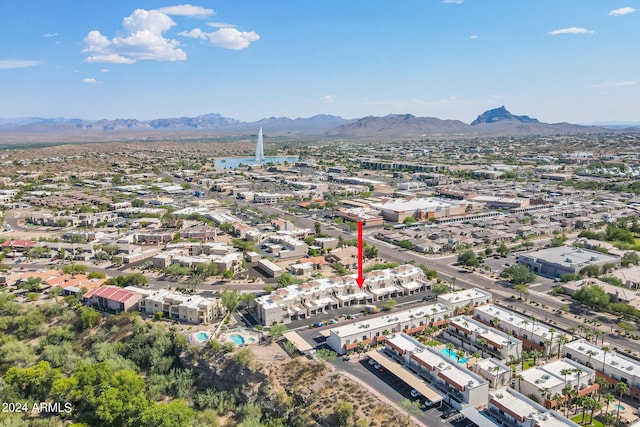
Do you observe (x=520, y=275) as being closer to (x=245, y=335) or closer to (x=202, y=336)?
(x=245, y=335)

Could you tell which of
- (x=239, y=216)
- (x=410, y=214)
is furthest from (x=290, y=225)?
(x=410, y=214)

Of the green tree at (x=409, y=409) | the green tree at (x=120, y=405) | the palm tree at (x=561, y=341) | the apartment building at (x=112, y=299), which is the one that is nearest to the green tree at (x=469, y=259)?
the palm tree at (x=561, y=341)

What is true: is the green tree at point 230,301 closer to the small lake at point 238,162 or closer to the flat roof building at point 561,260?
the flat roof building at point 561,260

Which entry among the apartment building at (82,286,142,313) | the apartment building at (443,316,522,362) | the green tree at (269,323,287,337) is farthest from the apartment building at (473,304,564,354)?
the apartment building at (82,286,142,313)

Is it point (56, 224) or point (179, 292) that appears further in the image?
point (56, 224)

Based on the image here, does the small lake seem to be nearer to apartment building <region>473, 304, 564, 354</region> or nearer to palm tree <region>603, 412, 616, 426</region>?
apartment building <region>473, 304, 564, 354</region>

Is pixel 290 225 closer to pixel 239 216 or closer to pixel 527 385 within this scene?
pixel 239 216
